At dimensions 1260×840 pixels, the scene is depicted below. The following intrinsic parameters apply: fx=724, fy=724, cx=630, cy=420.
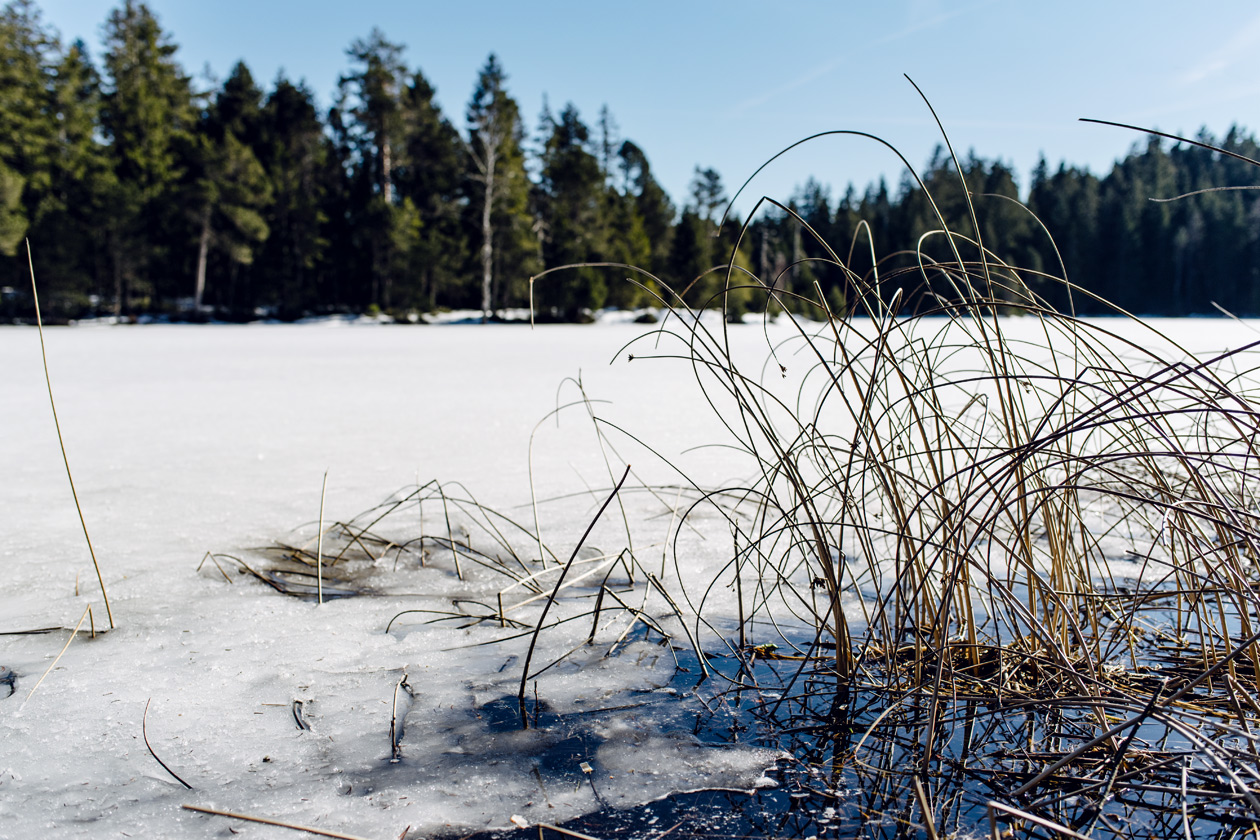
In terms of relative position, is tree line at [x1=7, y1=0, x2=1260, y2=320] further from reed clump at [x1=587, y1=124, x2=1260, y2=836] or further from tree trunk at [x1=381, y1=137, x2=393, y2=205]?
reed clump at [x1=587, y1=124, x2=1260, y2=836]

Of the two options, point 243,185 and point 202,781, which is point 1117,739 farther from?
point 243,185

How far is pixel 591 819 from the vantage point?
2.96 ft

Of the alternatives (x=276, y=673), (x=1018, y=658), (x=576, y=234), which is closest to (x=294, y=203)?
(x=576, y=234)

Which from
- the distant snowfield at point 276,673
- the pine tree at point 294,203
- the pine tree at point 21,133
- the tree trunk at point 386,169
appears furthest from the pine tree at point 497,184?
the distant snowfield at point 276,673

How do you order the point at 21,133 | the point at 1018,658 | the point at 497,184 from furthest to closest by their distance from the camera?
the point at 497,184 → the point at 21,133 → the point at 1018,658

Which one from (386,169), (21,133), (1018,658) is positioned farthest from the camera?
(386,169)

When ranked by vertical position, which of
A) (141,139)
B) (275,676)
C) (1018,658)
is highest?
(141,139)

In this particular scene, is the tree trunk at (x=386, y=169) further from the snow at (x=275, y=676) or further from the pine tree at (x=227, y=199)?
the snow at (x=275, y=676)

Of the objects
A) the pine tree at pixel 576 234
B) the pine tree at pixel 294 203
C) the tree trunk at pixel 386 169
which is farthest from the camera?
the tree trunk at pixel 386 169

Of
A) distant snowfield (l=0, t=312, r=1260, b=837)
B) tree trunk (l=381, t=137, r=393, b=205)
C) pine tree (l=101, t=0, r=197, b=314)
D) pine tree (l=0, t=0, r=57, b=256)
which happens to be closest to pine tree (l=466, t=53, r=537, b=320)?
tree trunk (l=381, t=137, r=393, b=205)

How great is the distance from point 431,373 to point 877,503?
18.5 feet

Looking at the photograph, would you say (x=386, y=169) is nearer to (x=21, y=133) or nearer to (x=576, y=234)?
(x=576, y=234)

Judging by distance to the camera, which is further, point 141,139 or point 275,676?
point 141,139

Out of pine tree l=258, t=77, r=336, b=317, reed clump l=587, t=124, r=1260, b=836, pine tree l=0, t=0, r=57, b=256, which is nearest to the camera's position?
reed clump l=587, t=124, r=1260, b=836
